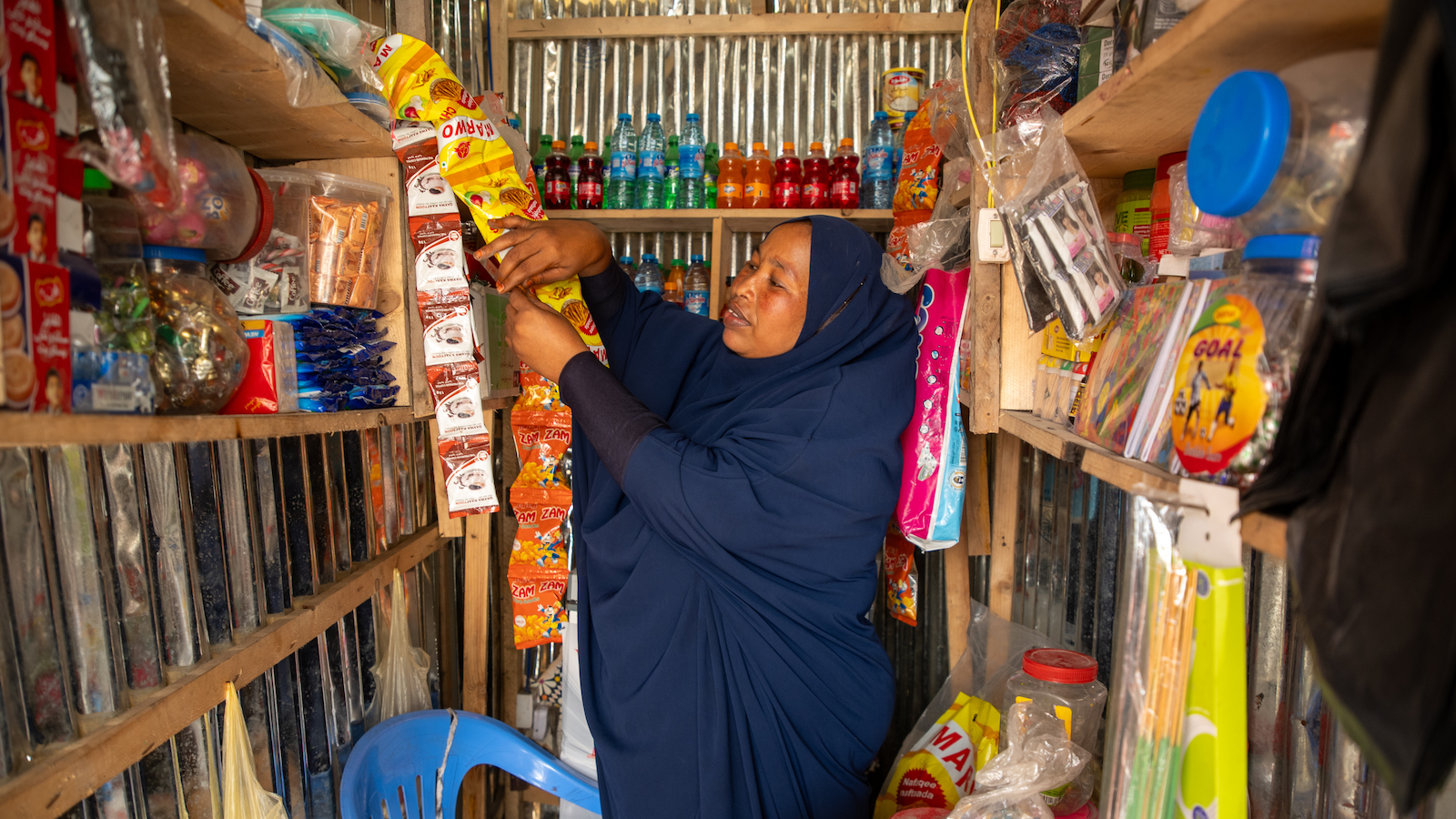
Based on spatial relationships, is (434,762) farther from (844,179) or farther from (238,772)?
(844,179)

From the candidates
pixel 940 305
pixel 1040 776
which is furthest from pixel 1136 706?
pixel 940 305

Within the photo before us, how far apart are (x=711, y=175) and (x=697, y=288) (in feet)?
1.27

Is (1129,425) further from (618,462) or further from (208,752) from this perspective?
(208,752)

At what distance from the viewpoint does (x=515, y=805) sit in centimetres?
242

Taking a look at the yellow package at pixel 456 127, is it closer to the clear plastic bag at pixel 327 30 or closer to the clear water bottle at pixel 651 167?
the clear plastic bag at pixel 327 30

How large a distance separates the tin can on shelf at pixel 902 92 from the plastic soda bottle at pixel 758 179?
0.40 meters

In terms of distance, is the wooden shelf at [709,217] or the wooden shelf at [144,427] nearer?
the wooden shelf at [144,427]

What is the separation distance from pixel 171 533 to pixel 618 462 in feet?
2.03

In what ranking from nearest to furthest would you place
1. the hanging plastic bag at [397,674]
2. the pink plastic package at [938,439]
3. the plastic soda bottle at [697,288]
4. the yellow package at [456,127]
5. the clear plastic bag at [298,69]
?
the clear plastic bag at [298,69], the yellow package at [456,127], the pink plastic package at [938,439], the hanging plastic bag at [397,674], the plastic soda bottle at [697,288]

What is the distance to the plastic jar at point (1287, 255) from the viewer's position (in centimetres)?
58

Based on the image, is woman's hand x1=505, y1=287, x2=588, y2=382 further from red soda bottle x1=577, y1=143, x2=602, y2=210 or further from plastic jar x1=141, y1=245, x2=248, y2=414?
red soda bottle x1=577, y1=143, x2=602, y2=210

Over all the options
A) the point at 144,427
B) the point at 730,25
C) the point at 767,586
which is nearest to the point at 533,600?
the point at 767,586

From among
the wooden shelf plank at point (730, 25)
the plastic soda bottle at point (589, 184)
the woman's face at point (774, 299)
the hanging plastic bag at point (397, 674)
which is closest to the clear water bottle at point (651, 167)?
the plastic soda bottle at point (589, 184)

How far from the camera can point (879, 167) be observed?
2.32 meters
